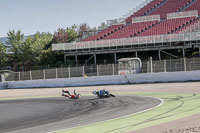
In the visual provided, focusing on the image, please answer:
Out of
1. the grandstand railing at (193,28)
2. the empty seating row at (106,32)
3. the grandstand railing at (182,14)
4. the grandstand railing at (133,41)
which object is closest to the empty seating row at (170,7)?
the grandstand railing at (182,14)

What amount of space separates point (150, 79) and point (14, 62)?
29.3 meters

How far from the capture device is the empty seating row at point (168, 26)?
148ft

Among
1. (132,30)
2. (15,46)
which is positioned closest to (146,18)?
(132,30)

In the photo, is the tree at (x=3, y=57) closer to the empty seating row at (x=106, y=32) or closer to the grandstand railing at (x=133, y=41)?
the grandstand railing at (x=133, y=41)

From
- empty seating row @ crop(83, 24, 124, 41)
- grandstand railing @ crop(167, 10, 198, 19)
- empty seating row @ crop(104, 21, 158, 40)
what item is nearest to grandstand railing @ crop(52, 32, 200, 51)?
empty seating row @ crop(104, 21, 158, 40)

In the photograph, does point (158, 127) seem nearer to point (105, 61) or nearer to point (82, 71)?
point (82, 71)

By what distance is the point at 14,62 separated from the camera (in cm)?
5169

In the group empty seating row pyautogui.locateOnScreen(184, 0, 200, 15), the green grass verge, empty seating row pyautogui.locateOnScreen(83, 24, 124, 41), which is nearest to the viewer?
the green grass verge

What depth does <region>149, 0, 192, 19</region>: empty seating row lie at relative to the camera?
174 ft

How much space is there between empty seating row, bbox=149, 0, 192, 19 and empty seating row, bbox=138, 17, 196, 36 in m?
4.37

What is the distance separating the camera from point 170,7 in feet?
178

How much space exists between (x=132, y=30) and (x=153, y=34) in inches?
171

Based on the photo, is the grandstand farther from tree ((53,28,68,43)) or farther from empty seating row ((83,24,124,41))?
tree ((53,28,68,43))

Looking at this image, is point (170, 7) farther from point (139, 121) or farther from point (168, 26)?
point (139, 121)
